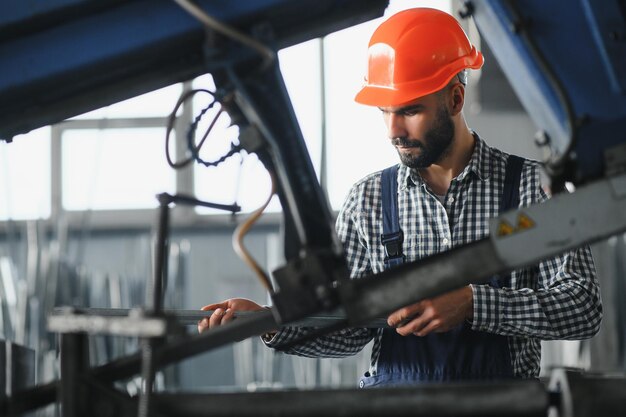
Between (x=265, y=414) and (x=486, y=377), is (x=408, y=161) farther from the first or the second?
(x=265, y=414)

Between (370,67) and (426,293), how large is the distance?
118 centimetres

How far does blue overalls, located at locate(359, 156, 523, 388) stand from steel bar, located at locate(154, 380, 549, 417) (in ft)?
2.54

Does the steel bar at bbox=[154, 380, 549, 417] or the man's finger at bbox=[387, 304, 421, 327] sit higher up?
the man's finger at bbox=[387, 304, 421, 327]

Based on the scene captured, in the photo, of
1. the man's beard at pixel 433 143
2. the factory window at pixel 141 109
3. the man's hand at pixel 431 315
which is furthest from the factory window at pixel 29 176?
the man's hand at pixel 431 315

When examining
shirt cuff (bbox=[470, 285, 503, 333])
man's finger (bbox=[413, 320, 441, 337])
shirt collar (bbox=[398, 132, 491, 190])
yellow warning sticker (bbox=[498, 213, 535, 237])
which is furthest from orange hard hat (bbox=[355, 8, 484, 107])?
yellow warning sticker (bbox=[498, 213, 535, 237])

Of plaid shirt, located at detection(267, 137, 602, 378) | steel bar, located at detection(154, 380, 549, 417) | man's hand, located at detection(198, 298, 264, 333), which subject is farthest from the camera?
plaid shirt, located at detection(267, 137, 602, 378)

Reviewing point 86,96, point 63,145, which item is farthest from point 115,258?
point 86,96

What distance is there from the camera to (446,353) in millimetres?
2354

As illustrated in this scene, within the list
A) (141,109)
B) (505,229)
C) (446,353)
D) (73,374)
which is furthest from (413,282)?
(141,109)

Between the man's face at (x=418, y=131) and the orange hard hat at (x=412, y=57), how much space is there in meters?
0.04

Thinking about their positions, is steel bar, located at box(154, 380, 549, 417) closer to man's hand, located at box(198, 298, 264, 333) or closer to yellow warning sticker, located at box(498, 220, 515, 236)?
yellow warning sticker, located at box(498, 220, 515, 236)

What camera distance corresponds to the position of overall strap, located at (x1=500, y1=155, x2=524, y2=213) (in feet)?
8.00

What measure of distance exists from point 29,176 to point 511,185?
17.9ft

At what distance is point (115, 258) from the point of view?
725 centimetres
